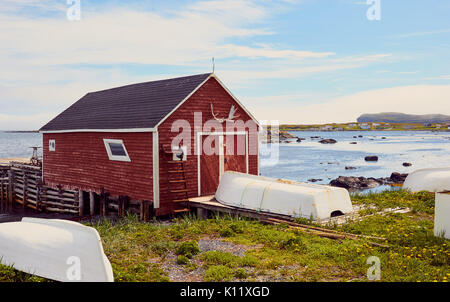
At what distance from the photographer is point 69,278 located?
825 centimetres

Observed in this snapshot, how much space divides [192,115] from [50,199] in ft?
39.5

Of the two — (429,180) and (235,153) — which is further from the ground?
(235,153)

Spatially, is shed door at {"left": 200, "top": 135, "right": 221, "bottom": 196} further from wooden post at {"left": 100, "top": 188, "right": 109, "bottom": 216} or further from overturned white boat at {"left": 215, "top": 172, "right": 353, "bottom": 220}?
wooden post at {"left": 100, "top": 188, "right": 109, "bottom": 216}

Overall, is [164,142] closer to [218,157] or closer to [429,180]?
[218,157]

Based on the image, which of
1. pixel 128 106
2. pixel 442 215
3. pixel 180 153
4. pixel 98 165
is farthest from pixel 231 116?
pixel 442 215

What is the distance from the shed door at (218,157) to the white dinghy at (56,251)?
8.39 meters

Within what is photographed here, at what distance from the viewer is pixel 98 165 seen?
18922mm

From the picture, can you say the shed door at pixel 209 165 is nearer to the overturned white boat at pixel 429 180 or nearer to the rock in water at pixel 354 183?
the overturned white boat at pixel 429 180

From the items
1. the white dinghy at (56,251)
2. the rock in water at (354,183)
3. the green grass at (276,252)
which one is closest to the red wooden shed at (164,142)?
the green grass at (276,252)

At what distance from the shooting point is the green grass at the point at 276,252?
8.66 metres

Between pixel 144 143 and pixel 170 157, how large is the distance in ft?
3.71
